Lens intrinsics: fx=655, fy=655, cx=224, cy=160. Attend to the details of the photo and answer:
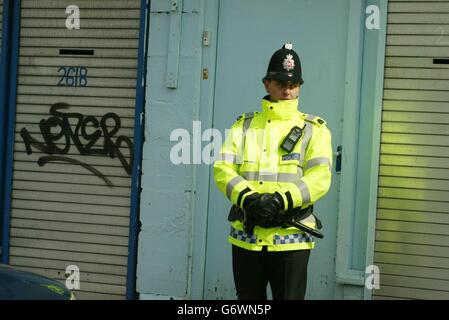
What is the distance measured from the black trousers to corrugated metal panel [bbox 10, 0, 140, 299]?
2.42 meters

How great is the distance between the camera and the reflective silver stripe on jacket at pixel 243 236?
4184 mm

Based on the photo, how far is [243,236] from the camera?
4.23 meters

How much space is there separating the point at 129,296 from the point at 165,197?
1.06 meters

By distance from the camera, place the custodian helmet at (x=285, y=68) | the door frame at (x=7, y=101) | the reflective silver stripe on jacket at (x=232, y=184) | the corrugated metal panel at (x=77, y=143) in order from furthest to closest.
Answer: the door frame at (x=7, y=101)
the corrugated metal panel at (x=77, y=143)
the custodian helmet at (x=285, y=68)
the reflective silver stripe on jacket at (x=232, y=184)

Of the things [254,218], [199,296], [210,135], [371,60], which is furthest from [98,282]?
[371,60]

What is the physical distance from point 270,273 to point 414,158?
7.25 ft

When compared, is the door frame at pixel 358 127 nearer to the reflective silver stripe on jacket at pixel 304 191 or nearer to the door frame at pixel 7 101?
the reflective silver stripe on jacket at pixel 304 191

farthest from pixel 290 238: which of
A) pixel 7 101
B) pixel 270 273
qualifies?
pixel 7 101

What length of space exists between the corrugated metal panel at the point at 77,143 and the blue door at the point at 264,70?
0.90m

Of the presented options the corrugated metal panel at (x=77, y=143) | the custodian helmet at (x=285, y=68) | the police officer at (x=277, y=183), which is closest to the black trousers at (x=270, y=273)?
the police officer at (x=277, y=183)

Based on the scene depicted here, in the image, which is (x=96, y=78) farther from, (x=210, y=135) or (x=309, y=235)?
(x=309, y=235)

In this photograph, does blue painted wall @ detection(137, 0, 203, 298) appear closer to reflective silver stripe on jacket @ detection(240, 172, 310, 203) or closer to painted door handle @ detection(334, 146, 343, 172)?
painted door handle @ detection(334, 146, 343, 172)

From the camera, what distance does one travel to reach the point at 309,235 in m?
4.26

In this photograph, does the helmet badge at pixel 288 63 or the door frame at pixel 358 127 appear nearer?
the helmet badge at pixel 288 63
